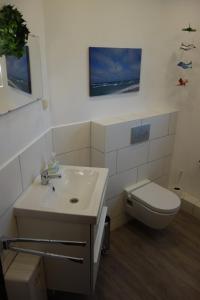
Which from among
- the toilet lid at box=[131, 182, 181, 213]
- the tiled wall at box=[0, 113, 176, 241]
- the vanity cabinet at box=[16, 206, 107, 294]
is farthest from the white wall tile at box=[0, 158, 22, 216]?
the toilet lid at box=[131, 182, 181, 213]

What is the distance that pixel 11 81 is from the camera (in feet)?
4.23

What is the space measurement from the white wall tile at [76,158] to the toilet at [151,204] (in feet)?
1.81

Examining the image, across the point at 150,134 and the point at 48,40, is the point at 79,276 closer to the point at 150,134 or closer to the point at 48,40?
the point at 150,134

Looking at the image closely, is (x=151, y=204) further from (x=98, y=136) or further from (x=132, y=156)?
(x=98, y=136)

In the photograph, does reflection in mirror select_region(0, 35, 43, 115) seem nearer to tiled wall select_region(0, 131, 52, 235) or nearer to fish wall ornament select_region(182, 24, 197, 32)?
tiled wall select_region(0, 131, 52, 235)

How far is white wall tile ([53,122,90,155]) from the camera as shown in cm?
199

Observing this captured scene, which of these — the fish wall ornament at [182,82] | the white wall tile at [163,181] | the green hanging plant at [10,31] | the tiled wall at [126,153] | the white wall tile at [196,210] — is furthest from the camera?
the white wall tile at [163,181]

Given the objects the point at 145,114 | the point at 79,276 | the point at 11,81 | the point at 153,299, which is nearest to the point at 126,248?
the point at 153,299

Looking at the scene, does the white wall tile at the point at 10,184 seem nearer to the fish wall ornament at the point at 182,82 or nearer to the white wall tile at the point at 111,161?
the white wall tile at the point at 111,161

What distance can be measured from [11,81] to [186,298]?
77.4 inches

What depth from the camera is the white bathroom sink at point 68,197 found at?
1.34 m

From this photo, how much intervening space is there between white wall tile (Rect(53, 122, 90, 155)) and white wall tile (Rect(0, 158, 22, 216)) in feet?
2.06

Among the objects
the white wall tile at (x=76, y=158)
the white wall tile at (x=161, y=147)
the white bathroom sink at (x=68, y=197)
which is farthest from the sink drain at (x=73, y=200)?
the white wall tile at (x=161, y=147)

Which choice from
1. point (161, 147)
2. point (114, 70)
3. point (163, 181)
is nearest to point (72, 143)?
point (114, 70)
